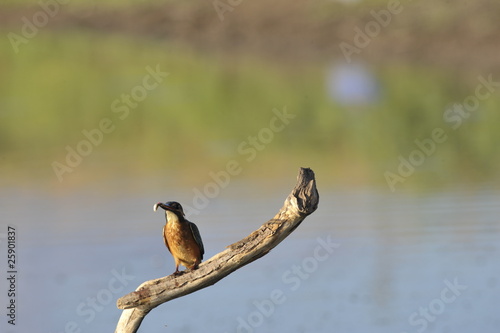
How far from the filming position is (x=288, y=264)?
10.9m

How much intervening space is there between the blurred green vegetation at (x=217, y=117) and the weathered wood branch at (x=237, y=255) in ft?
28.5

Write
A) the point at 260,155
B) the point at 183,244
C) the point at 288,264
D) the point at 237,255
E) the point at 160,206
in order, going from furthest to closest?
1. the point at 260,155
2. the point at 288,264
3. the point at 183,244
4. the point at 160,206
5. the point at 237,255

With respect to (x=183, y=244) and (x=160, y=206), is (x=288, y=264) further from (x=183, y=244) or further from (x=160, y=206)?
(x=160, y=206)

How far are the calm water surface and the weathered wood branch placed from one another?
8.22 feet

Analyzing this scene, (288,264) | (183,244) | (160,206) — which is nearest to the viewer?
(160,206)

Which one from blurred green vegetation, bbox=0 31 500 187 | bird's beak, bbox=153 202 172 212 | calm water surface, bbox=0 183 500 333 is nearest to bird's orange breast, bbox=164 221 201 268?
bird's beak, bbox=153 202 172 212

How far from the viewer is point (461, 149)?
17.8 meters

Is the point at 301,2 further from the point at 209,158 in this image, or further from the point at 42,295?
the point at 42,295

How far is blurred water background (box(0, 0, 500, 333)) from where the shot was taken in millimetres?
9922

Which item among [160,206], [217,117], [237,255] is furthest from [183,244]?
[217,117]

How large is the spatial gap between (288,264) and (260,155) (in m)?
6.61

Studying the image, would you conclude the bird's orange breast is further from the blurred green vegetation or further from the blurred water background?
the blurred green vegetation

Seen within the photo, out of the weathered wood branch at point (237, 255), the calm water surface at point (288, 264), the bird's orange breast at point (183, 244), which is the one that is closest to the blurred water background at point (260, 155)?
the calm water surface at point (288, 264)

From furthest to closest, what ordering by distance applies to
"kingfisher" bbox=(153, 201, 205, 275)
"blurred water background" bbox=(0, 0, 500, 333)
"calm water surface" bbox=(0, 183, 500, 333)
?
1. "blurred water background" bbox=(0, 0, 500, 333)
2. "calm water surface" bbox=(0, 183, 500, 333)
3. "kingfisher" bbox=(153, 201, 205, 275)
